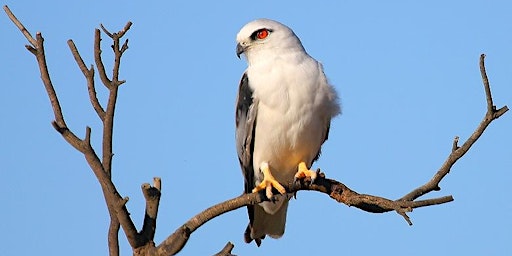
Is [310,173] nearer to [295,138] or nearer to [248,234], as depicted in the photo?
[295,138]

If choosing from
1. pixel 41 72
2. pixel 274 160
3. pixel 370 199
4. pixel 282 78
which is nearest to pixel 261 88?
pixel 282 78

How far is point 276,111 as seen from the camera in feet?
22.1

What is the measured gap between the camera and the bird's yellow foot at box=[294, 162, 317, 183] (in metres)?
6.13

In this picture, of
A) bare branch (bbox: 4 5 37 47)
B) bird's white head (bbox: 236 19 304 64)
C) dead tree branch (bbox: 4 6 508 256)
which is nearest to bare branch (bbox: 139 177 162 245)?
dead tree branch (bbox: 4 6 508 256)

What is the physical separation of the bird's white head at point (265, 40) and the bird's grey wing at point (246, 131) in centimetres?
27

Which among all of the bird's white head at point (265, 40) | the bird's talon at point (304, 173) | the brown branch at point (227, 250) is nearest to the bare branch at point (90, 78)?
the brown branch at point (227, 250)

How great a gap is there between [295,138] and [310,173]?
22.2 inches

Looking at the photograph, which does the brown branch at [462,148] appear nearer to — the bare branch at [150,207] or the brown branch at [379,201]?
the brown branch at [379,201]

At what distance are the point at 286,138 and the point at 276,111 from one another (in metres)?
0.26

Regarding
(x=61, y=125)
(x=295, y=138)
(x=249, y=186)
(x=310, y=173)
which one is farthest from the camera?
(x=249, y=186)

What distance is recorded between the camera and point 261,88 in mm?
6727

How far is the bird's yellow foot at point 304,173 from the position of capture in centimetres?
613

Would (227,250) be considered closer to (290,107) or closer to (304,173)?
(304,173)

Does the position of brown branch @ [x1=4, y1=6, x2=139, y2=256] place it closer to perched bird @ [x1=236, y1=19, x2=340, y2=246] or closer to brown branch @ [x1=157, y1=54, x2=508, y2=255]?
brown branch @ [x1=157, y1=54, x2=508, y2=255]
